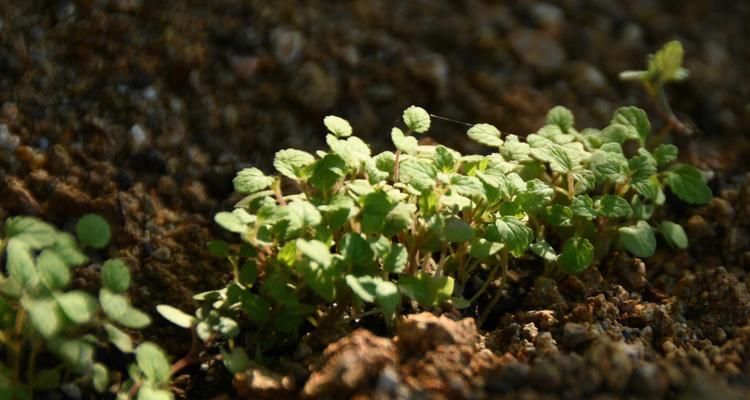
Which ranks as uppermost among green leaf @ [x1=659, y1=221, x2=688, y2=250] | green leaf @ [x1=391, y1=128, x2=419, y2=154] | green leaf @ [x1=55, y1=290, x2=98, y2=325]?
green leaf @ [x1=391, y1=128, x2=419, y2=154]

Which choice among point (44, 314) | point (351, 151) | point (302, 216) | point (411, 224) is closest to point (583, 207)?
point (411, 224)

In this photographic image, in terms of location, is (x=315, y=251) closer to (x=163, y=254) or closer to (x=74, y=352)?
(x=74, y=352)

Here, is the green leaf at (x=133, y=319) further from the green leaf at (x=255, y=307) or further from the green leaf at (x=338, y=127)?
the green leaf at (x=338, y=127)

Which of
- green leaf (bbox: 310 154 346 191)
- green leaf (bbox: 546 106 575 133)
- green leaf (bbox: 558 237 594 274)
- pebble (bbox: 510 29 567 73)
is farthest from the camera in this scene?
pebble (bbox: 510 29 567 73)

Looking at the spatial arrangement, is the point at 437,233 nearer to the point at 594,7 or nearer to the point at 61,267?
the point at 61,267

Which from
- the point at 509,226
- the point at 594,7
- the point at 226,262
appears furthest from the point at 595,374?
the point at 594,7

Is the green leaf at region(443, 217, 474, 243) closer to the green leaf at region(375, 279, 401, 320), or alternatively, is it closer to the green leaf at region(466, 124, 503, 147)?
the green leaf at region(375, 279, 401, 320)

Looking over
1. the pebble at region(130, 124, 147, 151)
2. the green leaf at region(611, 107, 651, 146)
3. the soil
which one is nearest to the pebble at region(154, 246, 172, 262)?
the soil
